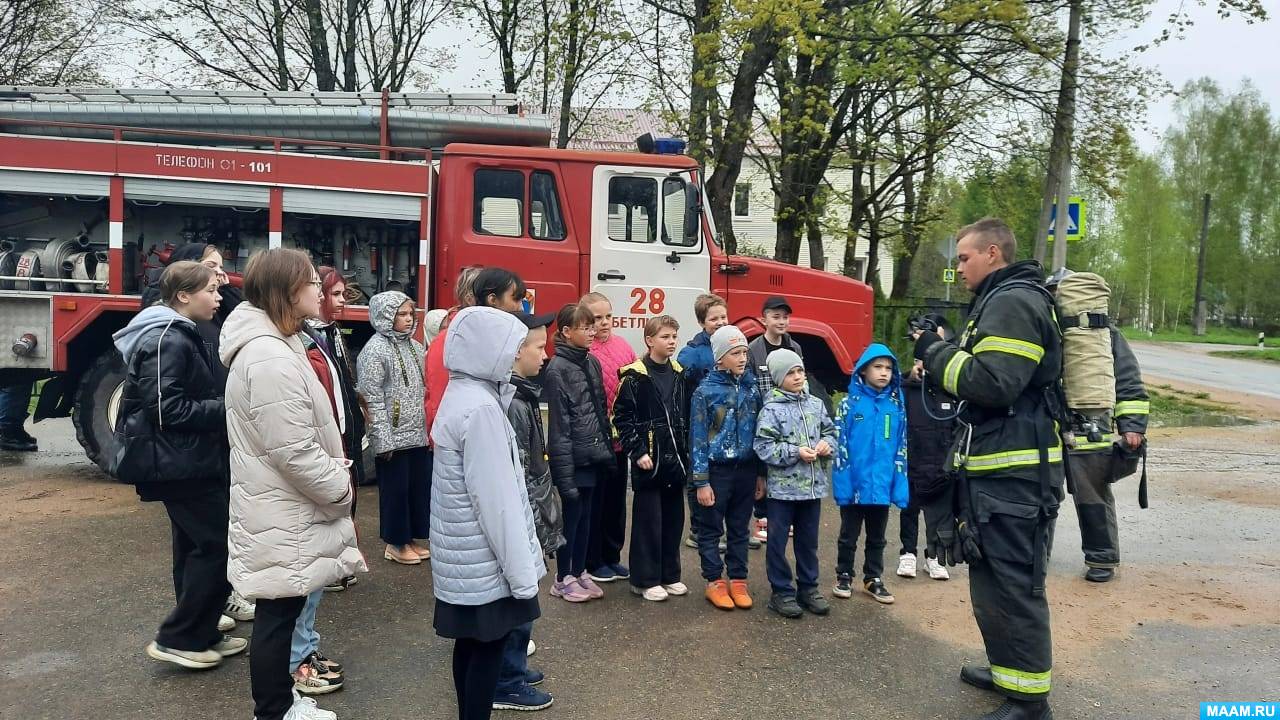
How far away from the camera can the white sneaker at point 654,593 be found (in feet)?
16.0

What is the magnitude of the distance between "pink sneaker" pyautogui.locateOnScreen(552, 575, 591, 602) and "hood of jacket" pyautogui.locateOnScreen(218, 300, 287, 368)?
241cm

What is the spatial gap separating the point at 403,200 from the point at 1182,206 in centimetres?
5567

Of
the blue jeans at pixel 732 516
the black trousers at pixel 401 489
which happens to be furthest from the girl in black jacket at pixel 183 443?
the blue jeans at pixel 732 516

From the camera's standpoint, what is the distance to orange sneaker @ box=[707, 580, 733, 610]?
474cm

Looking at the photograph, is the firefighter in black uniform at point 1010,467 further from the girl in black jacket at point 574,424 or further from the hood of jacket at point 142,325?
the hood of jacket at point 142,325

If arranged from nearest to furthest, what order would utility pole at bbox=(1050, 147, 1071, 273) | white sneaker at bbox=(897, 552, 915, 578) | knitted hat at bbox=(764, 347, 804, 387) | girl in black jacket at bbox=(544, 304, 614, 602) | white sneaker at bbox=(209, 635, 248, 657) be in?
1. white sneaker at bbox=(209, 635, 248, 657)
2. girl in black jacket at bbox=(544, 304, 614, 602)
3. knitted hat at bbox=(764, 347, 804, 387)
4. white sneaker at bbox=(897, 552, 915, 578)
5. utility pole at bbox=(1050, 147, 1071, 273)

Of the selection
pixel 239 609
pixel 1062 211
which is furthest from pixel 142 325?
pixel 1062 211

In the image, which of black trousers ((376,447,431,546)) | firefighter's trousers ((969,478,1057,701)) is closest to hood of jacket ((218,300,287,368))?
black trousers ((376,447,431,546))

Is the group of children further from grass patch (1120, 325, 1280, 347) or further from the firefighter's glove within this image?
grass patch (1120, 325, 1280, 347)

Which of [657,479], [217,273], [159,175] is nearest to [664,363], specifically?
[657,479]

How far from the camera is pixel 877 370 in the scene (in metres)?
5.11

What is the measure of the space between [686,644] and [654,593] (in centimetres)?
65

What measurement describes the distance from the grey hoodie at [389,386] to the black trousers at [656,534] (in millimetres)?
1464

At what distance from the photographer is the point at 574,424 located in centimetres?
468
